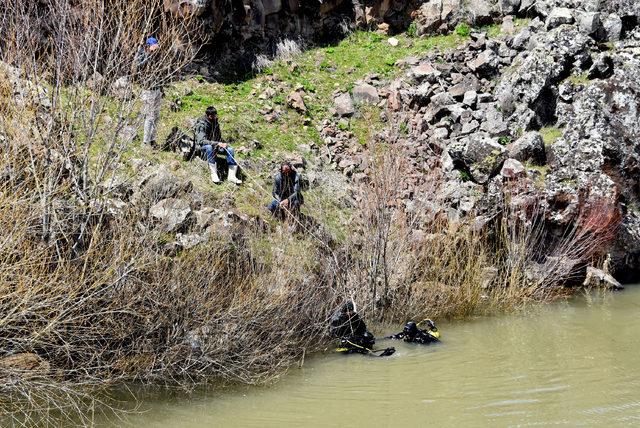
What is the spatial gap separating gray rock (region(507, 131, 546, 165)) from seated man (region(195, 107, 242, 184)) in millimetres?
6254

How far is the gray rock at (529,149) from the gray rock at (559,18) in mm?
3927

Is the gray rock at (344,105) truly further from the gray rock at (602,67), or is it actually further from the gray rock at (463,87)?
the gray rock at (602,67)

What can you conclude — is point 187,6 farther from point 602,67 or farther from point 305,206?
point 602,67

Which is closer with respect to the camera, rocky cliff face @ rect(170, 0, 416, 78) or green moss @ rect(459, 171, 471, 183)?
green moss @ rect(459, 171, 471, 183)

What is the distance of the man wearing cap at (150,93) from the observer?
10695mm

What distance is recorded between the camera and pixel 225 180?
13.6 m

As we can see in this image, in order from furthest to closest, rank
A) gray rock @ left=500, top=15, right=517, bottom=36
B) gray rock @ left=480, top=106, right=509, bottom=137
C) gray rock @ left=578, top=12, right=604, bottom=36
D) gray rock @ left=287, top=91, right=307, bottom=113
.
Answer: gray rock @ left=500, top=15, right=517, bottom=36
gray rock @ left=287, top=91, right=307, bottom=113
gray rock @ left=578, top=12, right=604, bottom=36
gray rock @ left=480, top=106, right=509, bottom=137

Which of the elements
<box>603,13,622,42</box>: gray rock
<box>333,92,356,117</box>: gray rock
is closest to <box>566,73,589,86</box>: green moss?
<box>603,13,622,42</box>: gray rock

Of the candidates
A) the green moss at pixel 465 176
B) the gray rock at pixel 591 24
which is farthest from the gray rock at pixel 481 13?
the green moss at pixel 465 176

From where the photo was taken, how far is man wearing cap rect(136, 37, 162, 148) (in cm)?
1070

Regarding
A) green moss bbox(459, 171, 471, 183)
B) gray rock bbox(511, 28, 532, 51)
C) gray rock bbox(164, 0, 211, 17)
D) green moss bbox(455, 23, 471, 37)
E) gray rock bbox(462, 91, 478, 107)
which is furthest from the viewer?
green moss bbox(455, 23, 471, 37)

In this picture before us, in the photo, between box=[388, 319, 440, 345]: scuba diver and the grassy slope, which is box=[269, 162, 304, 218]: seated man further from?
box=[388, 319, 440, 345]: scuba diver

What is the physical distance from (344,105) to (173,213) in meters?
7.53

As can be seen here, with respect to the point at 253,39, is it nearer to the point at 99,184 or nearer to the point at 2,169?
the point at 99,184
